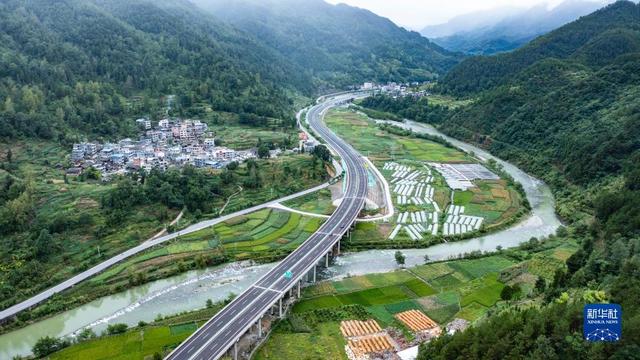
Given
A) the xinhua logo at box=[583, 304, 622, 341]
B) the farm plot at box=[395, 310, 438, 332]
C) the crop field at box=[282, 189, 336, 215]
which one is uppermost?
the xinhua logo at box=[583, 304, 622, 341]

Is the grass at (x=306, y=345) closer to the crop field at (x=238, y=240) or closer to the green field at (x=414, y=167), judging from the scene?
the crop field at (x=238, y=240)

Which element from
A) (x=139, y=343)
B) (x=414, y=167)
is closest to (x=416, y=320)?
(x=139, y=343)

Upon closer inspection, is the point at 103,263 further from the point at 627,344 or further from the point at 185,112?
the point at 185,112

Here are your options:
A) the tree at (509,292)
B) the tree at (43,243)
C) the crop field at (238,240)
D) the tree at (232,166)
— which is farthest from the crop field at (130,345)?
the tree at (232,166)

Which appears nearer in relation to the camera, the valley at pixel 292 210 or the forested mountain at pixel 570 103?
the valley at pixel 292 210

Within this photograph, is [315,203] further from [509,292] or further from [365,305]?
[509,292]

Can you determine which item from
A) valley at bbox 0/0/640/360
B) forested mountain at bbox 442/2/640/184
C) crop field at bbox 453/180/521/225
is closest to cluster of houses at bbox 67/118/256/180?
valley at bbox 0/0/640/360

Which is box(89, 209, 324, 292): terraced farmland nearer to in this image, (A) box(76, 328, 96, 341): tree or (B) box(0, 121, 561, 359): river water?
(B) box(0, 121, 561, 359): river water
